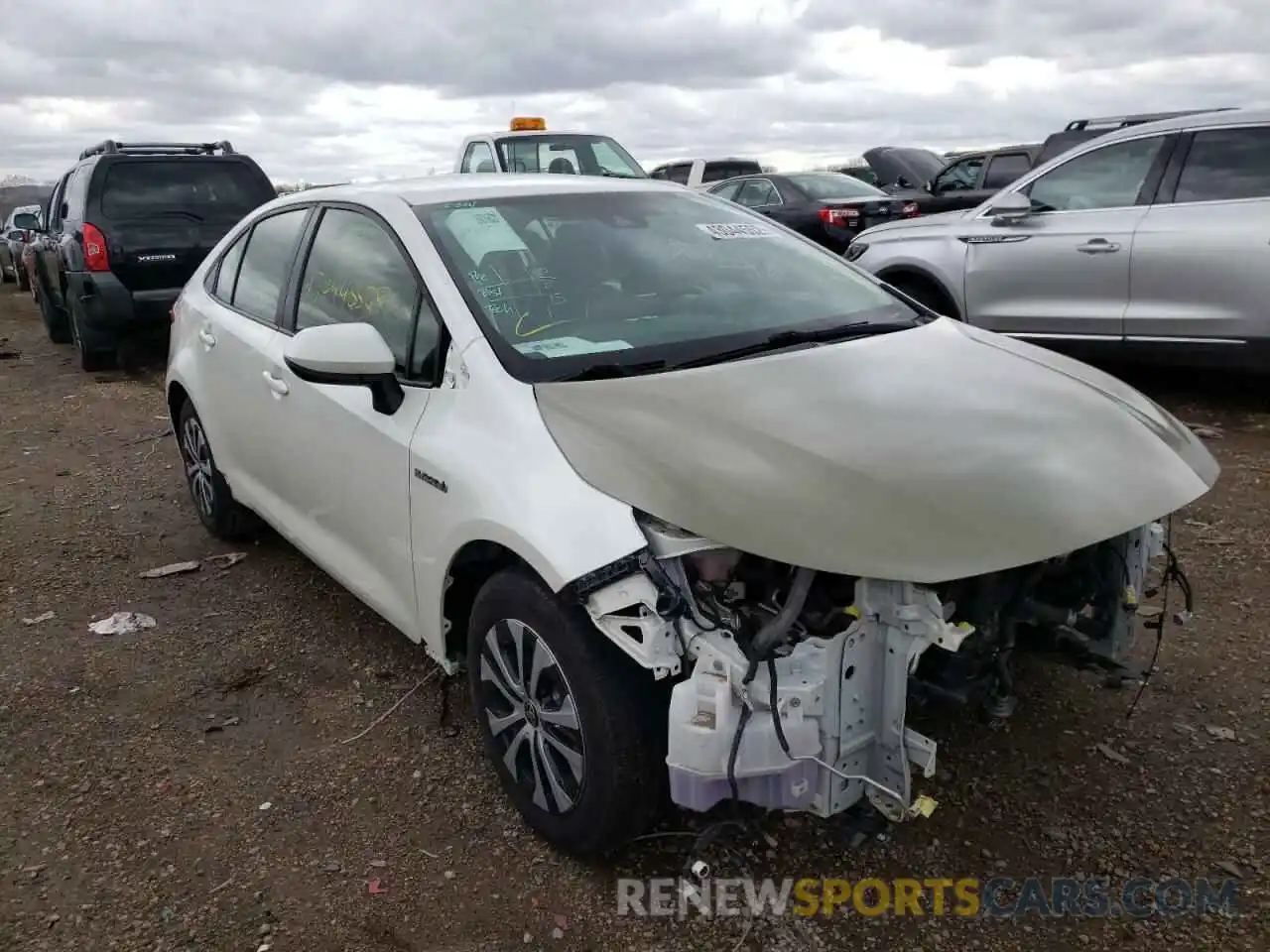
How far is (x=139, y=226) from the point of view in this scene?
9031 mm

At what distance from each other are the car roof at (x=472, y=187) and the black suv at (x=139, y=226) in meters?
5.90

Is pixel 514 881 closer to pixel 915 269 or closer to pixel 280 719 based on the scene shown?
pixel 280 719

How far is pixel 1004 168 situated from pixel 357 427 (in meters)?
11.4

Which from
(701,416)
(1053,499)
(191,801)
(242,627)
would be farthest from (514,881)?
(242,627)

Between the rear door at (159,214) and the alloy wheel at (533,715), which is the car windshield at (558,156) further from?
the alloy wheel at (533,715)

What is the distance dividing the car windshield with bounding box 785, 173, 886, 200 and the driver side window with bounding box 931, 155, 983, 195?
3.28 ft

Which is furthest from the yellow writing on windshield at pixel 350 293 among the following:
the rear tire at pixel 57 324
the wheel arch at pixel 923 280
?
the rear tire at pixel 57 324

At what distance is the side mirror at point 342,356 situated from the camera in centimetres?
282

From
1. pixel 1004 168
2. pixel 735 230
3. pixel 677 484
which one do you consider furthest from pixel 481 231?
pixel 1004 168

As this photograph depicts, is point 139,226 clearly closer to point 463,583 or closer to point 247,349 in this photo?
point 247,349

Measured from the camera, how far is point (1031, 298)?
22.2 ft

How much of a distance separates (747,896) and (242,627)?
250cm

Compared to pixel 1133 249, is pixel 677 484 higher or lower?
lower

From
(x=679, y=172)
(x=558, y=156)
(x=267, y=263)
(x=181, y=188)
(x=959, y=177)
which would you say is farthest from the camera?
(x=679, y=172)
